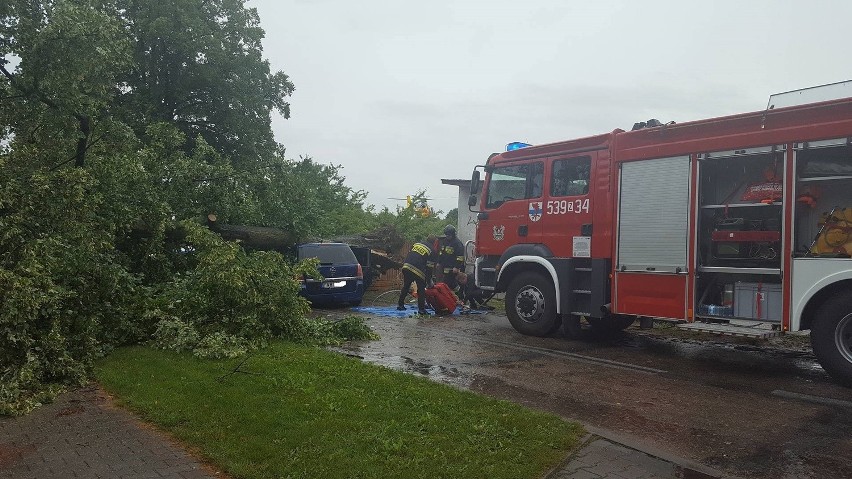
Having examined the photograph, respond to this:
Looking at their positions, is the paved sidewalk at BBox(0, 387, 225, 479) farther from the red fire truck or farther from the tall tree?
the tall tree

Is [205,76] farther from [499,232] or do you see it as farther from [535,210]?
[535,210]

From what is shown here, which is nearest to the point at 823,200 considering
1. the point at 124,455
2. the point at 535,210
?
the point at 535,210

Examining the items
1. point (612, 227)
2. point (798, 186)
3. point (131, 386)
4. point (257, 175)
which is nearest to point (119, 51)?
point (257, 175)

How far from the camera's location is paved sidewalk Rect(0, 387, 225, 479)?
4.56m

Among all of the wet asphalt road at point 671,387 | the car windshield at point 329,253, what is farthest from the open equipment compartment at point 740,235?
the car windshield at point 329,253

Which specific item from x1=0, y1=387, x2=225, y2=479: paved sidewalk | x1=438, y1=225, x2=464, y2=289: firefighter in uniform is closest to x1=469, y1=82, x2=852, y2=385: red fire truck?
x1=438, y1=225, x2=464, y2=289: firefighter in uniform

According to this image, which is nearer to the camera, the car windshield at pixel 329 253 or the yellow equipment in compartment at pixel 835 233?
the yellow equipment in compartment at pixel 835 233

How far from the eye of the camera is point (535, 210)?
34.7 feet

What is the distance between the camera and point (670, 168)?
338 inches

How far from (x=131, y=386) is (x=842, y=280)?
7.05m

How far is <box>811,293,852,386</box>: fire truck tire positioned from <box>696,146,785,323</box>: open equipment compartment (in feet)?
1.53

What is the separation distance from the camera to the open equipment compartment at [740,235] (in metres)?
7.62

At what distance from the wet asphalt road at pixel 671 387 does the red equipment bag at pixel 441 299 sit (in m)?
2.28

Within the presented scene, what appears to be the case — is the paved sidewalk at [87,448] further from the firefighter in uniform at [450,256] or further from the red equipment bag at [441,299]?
the firefighter in uniform at [450,256]
